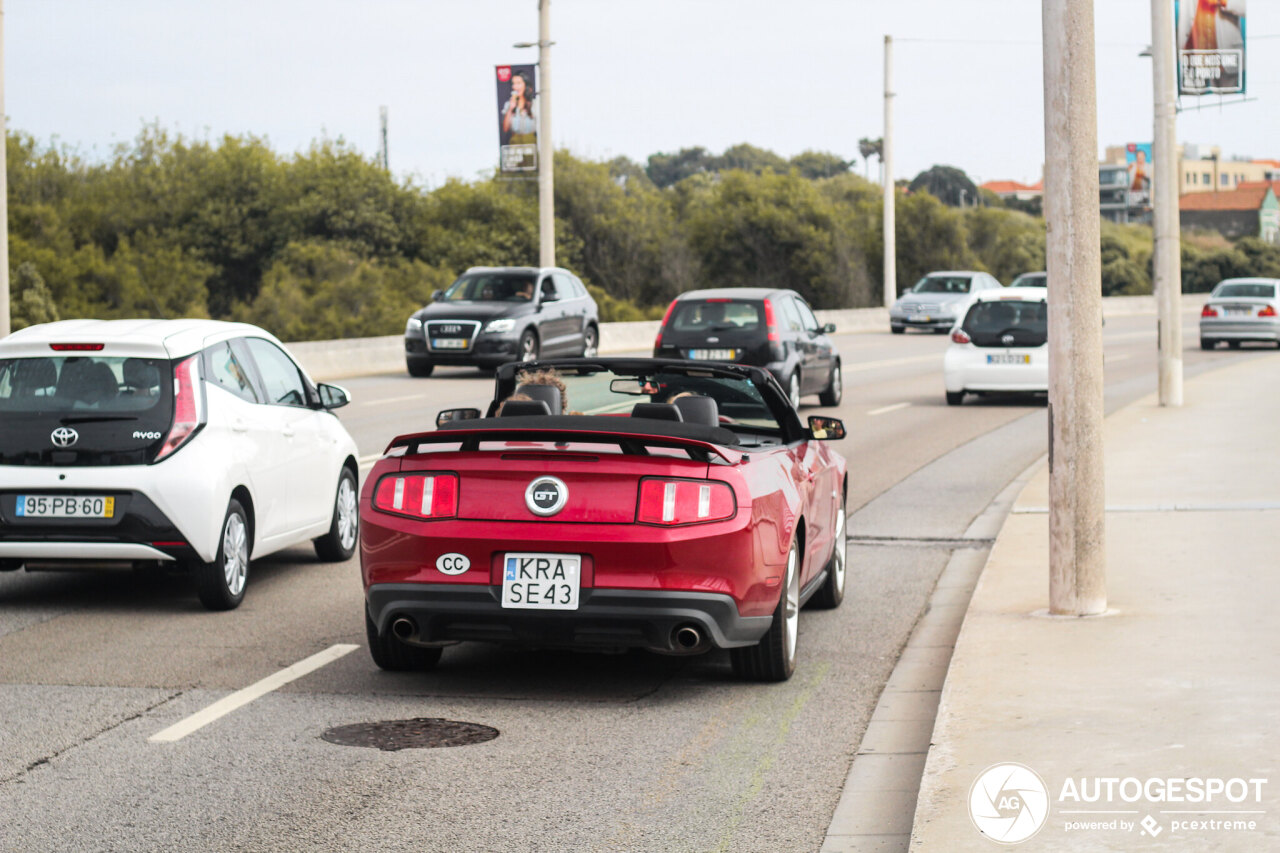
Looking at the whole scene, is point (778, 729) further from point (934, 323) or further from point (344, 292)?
point (344, 292)

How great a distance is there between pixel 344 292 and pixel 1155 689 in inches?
2297

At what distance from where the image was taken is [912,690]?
7156 millimetres

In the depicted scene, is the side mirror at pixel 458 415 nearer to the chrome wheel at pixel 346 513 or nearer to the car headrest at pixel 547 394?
the car headrest at pixel 547 394

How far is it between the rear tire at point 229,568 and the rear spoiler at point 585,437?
2.39 m

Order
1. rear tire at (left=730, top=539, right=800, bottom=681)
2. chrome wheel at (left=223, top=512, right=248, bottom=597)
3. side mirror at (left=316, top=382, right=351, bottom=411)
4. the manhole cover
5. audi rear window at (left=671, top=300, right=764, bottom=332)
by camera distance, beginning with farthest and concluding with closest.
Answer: audi rear window at (left=671, top=300, right=764, bottom=332) < side mirror at (left=316, top=382, right=351, bottom=411) < chrome wheel at (left=223, top=512, right=248, bottom=597) < rear tire at (left=730, top=539, right=800, bottom=681) < the manhole cover

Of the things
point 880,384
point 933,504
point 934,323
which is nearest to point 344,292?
point 934,323

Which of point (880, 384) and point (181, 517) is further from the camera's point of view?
point (880, 384)

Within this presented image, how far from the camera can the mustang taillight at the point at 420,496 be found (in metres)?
6.78

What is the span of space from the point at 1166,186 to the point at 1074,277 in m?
13.5

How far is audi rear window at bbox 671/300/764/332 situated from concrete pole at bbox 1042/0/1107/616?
13.7m

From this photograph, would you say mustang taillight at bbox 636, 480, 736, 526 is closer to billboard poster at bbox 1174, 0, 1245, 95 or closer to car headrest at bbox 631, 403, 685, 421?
car headrest at bbox 631, 403, 685, 421

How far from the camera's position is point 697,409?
7535 millimetres

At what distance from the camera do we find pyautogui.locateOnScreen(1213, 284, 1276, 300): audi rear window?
3862 cm

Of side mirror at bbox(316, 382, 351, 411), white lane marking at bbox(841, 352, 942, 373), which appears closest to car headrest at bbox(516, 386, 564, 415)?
side mirror at bbox(316, 382, 351, 411)
